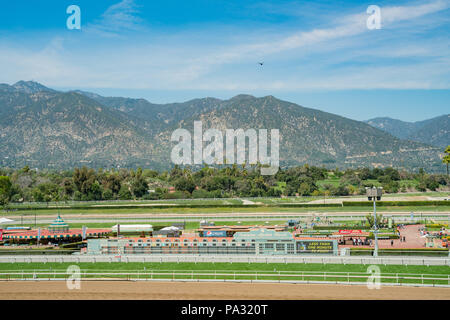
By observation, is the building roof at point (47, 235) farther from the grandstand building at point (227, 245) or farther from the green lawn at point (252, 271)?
the green lawn at point (252, 271)

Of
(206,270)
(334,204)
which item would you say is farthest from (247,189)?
(206,270)

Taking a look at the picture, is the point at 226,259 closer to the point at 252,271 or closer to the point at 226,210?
the point at 252,271

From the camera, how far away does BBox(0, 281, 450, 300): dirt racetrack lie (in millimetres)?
25469

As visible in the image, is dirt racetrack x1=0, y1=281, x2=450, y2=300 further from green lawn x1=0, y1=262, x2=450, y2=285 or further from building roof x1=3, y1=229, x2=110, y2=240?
building roof x1=3, y1=229, x2=110, y2=240

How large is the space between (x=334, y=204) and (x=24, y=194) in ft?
229

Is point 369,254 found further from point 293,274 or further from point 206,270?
point 206,270

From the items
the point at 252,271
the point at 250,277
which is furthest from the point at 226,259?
the point at 250,277

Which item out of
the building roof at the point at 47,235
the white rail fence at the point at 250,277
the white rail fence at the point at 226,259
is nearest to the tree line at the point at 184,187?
the building roof at the point at 47,235

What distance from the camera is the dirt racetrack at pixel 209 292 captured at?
1003 inches

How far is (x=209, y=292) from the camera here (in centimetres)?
2684

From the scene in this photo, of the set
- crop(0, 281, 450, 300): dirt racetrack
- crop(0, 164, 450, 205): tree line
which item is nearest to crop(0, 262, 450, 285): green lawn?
crop(0, 281, 450, 300): dirt racetrack

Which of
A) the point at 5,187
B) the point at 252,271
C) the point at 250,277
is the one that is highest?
the point at 5,187
